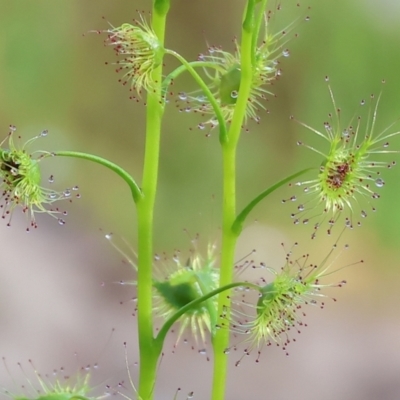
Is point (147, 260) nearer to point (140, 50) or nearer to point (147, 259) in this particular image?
point (147, 259)

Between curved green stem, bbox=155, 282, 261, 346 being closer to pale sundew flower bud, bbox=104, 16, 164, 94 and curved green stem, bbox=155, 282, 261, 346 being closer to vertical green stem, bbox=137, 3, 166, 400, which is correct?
vertical green stem, bbox=137, 3, 166, 400

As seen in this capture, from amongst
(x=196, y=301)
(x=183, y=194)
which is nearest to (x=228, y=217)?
(x=196, y=301)

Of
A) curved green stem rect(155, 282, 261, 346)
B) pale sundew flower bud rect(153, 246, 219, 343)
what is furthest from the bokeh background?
curved green stem rect(155, 282, 261, 346)

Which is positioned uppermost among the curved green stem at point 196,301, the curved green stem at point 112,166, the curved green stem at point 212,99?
the curved green stem at point 212,99

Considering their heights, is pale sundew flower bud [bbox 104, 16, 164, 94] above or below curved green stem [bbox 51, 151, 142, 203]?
above

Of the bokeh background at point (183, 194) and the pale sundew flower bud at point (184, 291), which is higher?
the bokeh background at point (183, 194)

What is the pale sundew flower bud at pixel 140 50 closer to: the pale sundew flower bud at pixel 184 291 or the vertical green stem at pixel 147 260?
the vertical green stem at pixel 147 260

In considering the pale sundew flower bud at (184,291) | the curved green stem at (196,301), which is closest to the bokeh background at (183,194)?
the pale sundew flower bud at (184,291)
